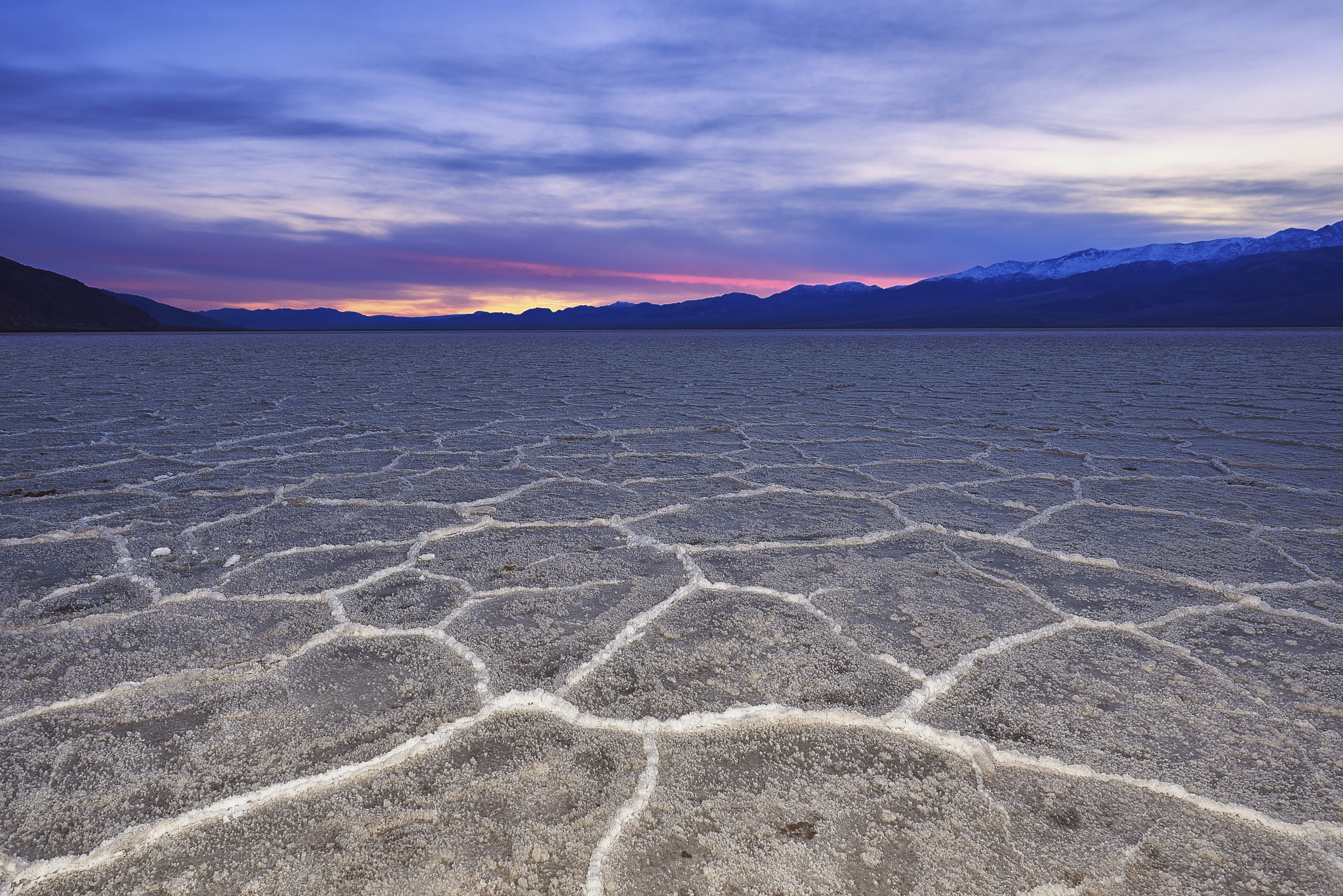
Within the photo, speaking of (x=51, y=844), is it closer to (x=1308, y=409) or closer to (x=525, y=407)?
(x=525, y=407)

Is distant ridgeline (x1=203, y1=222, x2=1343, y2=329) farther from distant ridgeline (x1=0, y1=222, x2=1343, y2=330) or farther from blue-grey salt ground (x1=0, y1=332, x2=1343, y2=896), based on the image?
blue-grey salt ground (x1=0, y1=332, x2=1343, y2=896)

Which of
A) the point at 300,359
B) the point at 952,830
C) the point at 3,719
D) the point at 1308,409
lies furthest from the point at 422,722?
the point at 300,359

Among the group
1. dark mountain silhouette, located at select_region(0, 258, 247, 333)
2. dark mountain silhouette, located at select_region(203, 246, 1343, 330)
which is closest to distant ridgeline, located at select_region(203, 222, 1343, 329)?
dark mountain silhouette, located at select_region(203, 246, 1343, 330)

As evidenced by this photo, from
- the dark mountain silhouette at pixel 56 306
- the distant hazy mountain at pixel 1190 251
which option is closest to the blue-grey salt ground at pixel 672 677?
the dark mountain silhouette at pixel 56 306

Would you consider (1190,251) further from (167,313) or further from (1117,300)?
(167,313)

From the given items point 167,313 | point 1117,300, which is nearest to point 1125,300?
point 1117,300

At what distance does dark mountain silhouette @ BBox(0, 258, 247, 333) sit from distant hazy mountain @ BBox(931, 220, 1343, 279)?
150 metres

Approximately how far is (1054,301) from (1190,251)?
4157 inches

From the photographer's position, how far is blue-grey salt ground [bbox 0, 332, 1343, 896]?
967mm

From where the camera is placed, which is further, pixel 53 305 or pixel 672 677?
pixel 53 305

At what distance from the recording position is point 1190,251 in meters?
175

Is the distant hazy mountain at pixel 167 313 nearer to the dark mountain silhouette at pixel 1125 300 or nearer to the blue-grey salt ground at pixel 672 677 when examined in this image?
the dark mountain silhouette at pixel 1125 300

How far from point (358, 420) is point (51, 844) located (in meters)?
4.43

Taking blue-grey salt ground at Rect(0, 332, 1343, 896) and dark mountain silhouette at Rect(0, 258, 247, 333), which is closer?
blue-grey salt ground at Rect(0, 332, 1343, 896)
